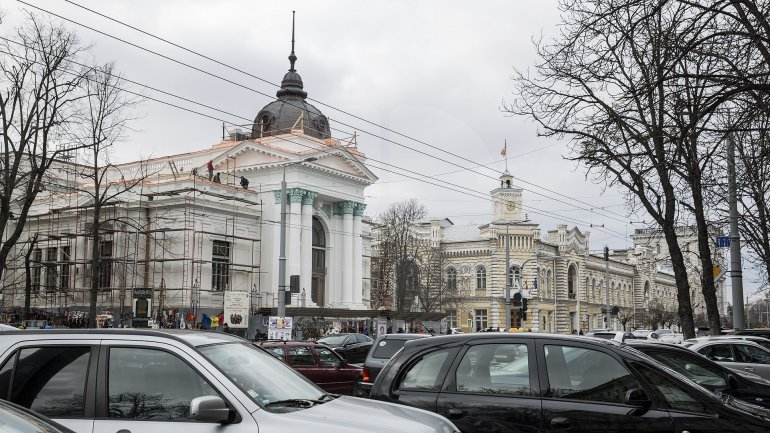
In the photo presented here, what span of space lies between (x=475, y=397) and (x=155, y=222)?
1688 inches

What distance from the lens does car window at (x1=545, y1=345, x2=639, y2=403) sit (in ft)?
23.1

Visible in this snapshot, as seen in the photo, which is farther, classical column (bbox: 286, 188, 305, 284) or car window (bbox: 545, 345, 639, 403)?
classical column (bbox: 286, 188, 305, 284)

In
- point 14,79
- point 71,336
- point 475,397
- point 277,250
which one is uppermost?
point 14,79

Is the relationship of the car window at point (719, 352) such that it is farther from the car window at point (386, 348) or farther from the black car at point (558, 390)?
the black car at point (558, 390)

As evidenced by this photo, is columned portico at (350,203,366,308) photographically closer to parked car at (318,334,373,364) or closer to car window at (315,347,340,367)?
parked car at (318,334,373,364)

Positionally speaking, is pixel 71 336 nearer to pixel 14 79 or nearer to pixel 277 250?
pixel 14 79

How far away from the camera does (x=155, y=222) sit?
156ft

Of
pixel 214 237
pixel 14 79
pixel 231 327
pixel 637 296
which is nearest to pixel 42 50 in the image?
pixel 14 79

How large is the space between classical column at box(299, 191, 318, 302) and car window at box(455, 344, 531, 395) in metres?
45.8

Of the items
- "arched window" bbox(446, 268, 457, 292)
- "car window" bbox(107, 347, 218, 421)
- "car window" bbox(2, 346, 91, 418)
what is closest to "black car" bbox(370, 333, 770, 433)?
"car window" bbox(107, 347, 218, 421)

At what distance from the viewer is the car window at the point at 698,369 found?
10695 mm

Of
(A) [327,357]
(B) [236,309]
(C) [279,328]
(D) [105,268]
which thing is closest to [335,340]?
(C) [279,328]

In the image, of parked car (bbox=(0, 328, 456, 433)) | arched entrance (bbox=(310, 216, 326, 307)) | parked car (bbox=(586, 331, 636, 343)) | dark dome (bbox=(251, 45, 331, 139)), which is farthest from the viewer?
dark dome (bbox=(251, 45, 331, 139))

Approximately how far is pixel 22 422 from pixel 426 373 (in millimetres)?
4314
